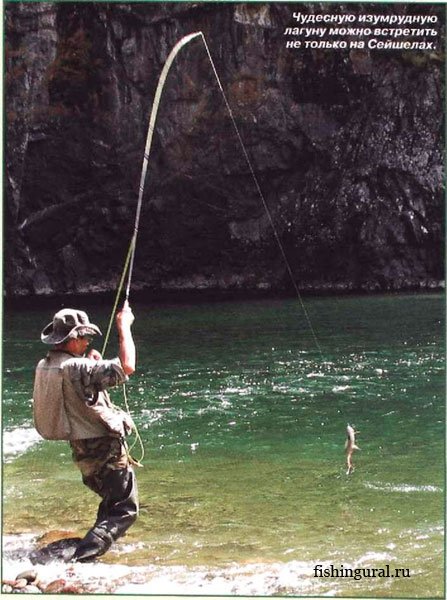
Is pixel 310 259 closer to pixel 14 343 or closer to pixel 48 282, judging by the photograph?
pixel 48 282

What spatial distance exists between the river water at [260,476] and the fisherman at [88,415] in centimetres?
30

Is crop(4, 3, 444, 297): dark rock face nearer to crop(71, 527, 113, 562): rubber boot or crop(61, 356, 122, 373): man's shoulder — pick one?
crop(71, 527, 113, 562): rubber boot

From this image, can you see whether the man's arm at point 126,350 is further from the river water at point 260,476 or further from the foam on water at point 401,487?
the foam on water at point 401,487

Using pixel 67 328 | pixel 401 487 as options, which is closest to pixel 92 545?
pixel 67 328

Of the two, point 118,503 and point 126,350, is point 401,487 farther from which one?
point 126,350

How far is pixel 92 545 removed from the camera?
15.9 feet

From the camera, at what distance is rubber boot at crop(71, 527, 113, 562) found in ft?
15.9

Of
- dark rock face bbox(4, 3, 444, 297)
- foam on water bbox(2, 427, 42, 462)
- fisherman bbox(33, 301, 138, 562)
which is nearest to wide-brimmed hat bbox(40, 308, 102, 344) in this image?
fisherman bbox(33, 301, 138, 562)

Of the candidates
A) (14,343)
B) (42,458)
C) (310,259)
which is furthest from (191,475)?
(310,259)

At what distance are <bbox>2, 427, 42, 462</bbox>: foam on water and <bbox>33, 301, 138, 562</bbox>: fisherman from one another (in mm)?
2022

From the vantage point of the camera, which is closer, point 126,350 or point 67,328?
point 126,350

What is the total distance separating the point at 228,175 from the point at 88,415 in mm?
20721

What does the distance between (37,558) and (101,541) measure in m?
0.43

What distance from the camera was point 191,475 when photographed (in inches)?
262
